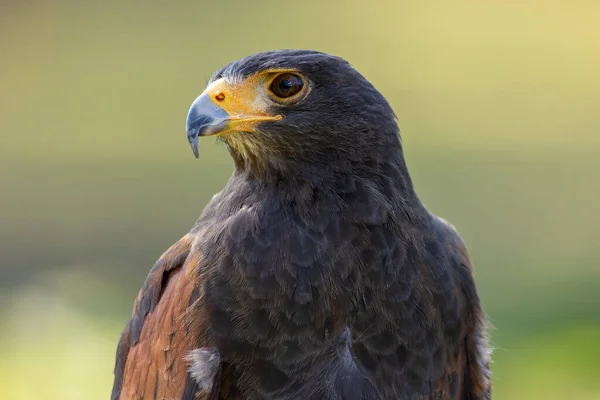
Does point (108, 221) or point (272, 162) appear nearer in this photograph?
point (272, 162)

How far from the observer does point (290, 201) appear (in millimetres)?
4000

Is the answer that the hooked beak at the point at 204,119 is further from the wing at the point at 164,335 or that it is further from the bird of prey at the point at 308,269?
the wing at the point at 164,335

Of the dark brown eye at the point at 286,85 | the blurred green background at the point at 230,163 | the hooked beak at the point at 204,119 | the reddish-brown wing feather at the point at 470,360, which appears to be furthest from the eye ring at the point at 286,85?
the blurred green background at the point at 230,163

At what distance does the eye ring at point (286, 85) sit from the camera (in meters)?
4.03

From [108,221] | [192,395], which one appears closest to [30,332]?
[108,221]

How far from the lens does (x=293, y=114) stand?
4039 millimetres

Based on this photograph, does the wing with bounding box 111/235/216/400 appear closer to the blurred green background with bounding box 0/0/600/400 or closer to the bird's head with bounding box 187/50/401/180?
the bird's head with bounding box 187/50/401/180

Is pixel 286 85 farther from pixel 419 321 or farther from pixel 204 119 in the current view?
pixel 419 321

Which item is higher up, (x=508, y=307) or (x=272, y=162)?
(x=272, y=162)

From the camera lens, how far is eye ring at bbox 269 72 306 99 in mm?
4027

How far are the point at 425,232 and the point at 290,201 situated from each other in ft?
1.89

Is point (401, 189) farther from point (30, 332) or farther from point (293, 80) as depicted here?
point (30, 332)

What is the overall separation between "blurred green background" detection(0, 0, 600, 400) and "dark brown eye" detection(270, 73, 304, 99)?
200 inches

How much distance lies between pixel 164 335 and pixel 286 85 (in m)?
1.13
